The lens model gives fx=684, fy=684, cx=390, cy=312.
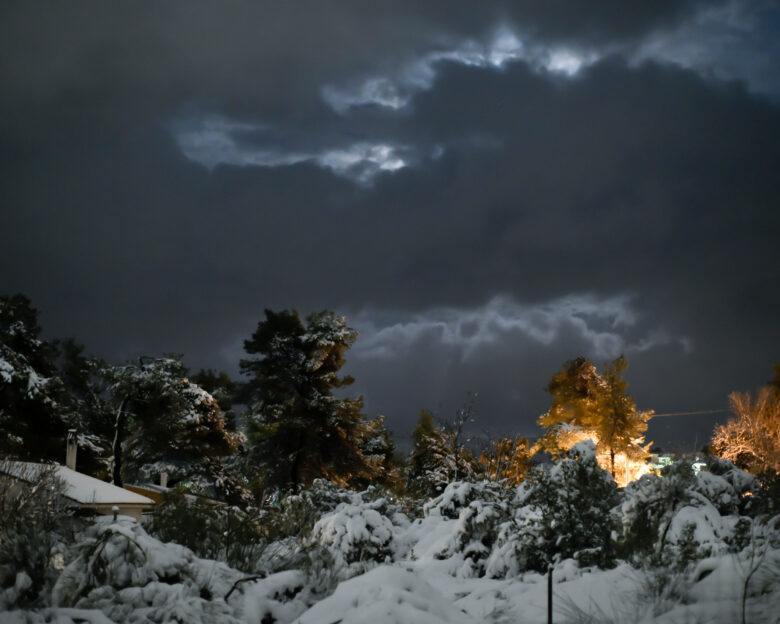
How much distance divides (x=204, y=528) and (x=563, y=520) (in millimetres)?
4420

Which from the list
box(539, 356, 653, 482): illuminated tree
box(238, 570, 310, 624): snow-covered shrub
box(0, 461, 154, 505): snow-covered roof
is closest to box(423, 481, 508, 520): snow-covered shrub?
box(238, 570, 310, 624): snow-covered shrub

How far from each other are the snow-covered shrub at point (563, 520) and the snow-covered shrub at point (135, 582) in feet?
13.3

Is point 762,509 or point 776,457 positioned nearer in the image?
point 762,509

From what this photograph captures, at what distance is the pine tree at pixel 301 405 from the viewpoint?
99.7ft

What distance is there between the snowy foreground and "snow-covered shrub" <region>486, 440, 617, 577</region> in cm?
5

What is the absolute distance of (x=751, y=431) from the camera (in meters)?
35.9

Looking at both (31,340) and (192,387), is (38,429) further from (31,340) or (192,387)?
(192,387)

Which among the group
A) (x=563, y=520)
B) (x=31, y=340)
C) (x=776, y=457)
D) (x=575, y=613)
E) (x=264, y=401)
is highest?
(x=31, y=340)

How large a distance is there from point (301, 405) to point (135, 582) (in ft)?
82.6

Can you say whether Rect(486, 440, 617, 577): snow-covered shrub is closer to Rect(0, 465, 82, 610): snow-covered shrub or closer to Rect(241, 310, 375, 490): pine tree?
Rect(0, 465, 82, 610): snow-covered shrub

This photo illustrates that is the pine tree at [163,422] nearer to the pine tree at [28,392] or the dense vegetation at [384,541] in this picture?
the pine tree at [28,392]

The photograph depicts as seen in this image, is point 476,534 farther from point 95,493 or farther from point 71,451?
point 71,451

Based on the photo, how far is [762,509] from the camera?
752cm

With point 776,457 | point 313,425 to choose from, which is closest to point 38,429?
point 313,425
